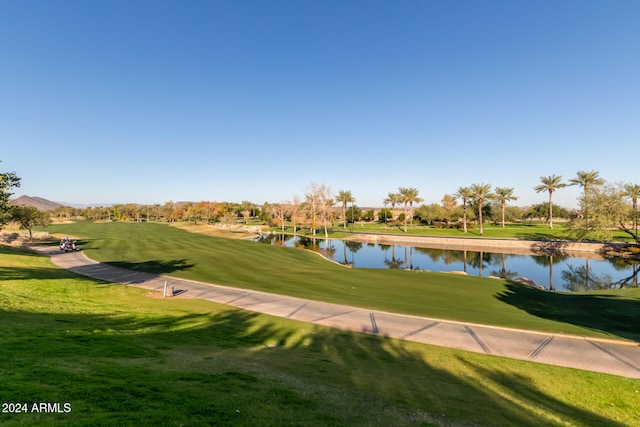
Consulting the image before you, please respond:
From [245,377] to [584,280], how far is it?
149ft

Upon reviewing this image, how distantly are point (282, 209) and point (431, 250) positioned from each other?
2029 inches

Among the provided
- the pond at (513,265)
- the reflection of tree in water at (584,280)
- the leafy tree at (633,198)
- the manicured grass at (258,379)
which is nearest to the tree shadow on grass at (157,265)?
the manicured grass at (258,379)

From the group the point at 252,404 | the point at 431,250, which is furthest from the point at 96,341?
the point at 431,250

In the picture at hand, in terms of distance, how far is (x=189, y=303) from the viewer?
16094 mm

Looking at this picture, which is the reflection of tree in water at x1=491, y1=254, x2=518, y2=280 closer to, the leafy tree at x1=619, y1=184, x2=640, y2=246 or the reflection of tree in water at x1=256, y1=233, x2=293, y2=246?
the leafy tree at x1=619, y1=184, x2=640, y2=246

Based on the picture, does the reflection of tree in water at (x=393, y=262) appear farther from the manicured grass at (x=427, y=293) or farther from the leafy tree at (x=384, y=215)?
the leafy tree at (x=384, y=215)

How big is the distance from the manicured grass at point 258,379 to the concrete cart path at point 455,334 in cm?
107

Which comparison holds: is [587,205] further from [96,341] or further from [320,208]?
[96,341]

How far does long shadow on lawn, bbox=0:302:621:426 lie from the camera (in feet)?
17.2

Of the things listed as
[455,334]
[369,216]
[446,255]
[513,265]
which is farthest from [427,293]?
[369,216]

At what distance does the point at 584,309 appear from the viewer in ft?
63.1

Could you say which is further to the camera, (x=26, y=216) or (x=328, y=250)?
(x=328, y=250)

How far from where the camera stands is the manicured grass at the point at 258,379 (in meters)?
5.02

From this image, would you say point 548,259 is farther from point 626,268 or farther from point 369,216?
point 369,216
